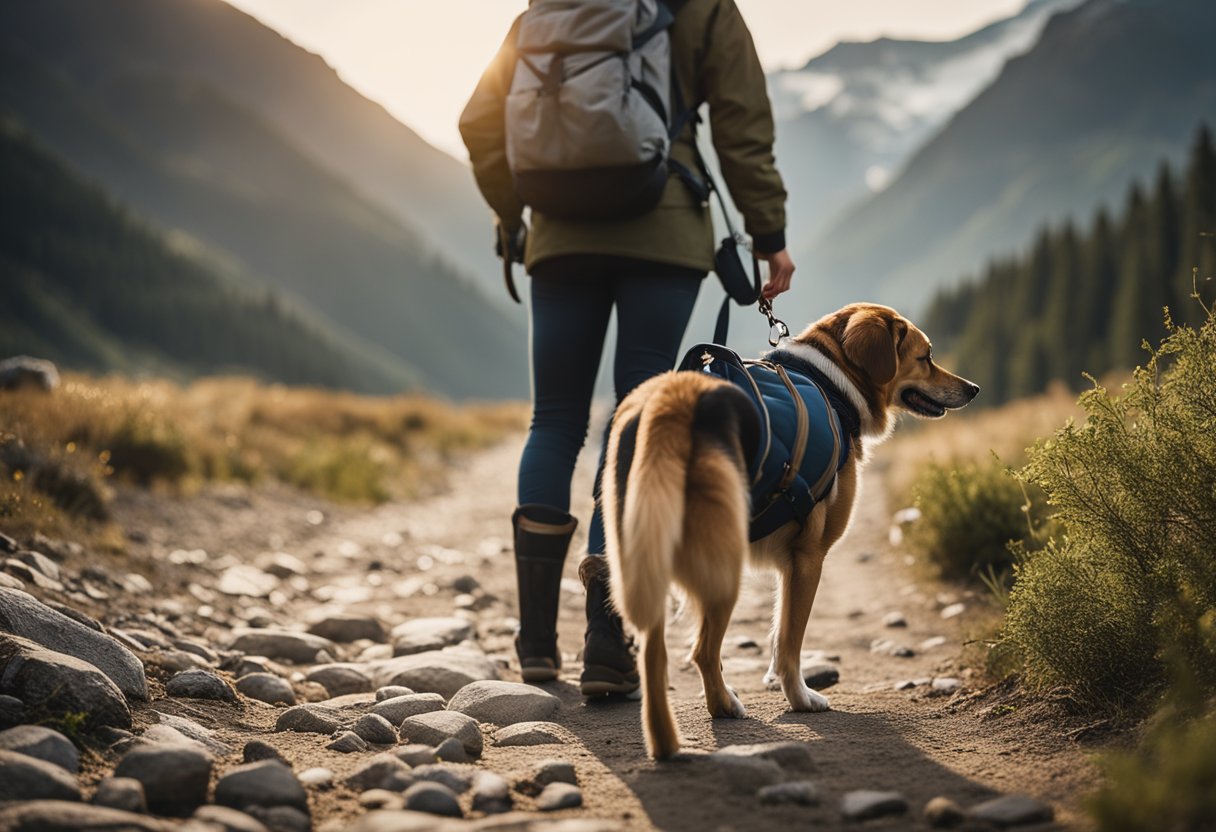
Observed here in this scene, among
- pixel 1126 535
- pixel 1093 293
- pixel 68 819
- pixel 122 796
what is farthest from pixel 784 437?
pixel 1093 293

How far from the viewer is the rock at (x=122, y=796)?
2.29m

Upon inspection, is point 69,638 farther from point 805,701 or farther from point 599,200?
point 805,701

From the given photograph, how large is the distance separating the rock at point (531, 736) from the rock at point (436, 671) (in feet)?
2.83

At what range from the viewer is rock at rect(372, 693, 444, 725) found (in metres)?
3.62

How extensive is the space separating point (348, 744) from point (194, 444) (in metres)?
7.90

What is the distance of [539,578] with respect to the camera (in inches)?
164

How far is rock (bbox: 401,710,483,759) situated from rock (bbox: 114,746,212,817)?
0.88 metres

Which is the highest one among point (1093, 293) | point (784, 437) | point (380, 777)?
point (1093, 293)

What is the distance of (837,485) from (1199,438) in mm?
1268

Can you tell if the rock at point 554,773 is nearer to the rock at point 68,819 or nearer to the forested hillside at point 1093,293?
the rock at point 68,819

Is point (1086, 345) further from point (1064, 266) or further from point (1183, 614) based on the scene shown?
point (1183, 614)

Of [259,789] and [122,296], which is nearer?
[259,789]

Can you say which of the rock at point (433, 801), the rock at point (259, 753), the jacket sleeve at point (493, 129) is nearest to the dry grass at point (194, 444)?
the rock at point (259, 753)

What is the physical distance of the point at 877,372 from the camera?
4.18m
